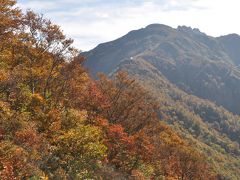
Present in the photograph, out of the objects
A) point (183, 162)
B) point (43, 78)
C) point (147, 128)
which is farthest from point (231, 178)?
point (43, 78)

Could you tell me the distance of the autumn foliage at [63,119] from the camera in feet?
93.3

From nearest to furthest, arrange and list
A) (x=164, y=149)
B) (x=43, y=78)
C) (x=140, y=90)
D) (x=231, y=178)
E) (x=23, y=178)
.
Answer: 1. (x=23, y=178)
2. (x=43, y=78)
3. (x=140, y=90)
4. (x=164, y=149)
5. (x=231, y=178)

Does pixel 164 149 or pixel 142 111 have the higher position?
pixel 142 111

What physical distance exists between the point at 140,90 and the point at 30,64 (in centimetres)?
2546

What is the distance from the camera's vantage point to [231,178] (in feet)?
598

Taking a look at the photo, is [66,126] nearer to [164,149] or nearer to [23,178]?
[23,178]

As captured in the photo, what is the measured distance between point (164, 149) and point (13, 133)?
49.9m

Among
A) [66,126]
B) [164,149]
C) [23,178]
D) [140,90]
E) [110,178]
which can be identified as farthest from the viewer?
[164,149]

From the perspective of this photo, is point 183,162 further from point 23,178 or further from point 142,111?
point 23,178

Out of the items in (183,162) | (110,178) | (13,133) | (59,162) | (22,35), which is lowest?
(183,162)

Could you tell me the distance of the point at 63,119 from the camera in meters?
37.1

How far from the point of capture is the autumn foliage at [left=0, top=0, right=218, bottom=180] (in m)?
28.4

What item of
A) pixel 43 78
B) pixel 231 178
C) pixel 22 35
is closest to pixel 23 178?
pixel 43 78

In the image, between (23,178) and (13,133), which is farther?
(13,133)
